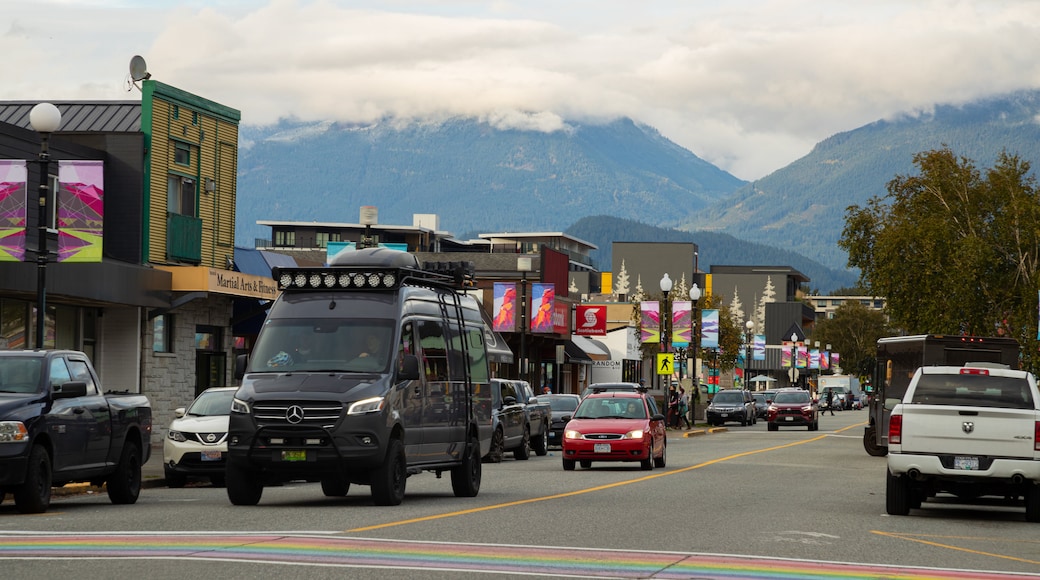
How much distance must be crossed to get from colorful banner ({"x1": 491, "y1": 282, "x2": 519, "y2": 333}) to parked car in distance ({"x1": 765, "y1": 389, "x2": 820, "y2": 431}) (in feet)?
43.4

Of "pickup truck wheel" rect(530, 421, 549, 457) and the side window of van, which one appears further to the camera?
"pickup truck wheel" rect(530, 421, 549, 457)

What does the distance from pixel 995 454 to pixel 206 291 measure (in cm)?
2309

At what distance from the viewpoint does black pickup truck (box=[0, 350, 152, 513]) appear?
17469 mm

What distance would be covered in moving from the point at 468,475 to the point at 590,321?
51.5 meters

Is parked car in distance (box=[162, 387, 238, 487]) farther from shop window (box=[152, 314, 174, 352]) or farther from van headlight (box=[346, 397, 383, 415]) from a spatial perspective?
shop window (box=[152, 314, 174, 352])

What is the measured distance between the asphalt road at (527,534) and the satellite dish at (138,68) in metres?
16.7

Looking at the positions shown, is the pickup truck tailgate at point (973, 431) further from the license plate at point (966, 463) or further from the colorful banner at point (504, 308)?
the colorful banner at point (504, 308)

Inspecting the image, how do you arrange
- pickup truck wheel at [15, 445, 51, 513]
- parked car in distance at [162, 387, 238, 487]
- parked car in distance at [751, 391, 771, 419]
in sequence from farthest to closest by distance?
parked car in distance at [751, 391, 771, 419] → parked car in distance at [162, 387, 238, 487] → pickup truck wheel at [15, 445, 51, 513]

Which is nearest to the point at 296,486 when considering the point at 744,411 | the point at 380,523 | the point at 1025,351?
the point at 380,523

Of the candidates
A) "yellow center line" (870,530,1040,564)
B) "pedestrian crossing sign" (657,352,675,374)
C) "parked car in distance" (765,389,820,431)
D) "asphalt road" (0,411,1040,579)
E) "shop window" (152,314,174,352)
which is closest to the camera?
"asphalt road" (0,411,1040,579)

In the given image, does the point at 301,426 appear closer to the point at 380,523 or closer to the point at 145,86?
the point at 380,523

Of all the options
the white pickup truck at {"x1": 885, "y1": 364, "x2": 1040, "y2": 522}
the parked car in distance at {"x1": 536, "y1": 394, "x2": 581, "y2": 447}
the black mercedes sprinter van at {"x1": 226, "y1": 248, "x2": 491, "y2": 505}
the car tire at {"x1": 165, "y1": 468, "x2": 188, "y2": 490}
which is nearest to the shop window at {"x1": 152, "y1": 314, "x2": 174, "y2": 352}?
the parked car in distance at {"x1": 536, "y1": 394, "x2": 581, "y2": 447}

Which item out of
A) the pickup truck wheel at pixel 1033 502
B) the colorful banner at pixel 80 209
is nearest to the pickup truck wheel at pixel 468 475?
the pickup truck wheel at pixel 1033 502

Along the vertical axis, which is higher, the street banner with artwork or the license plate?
the street banner with artwork
